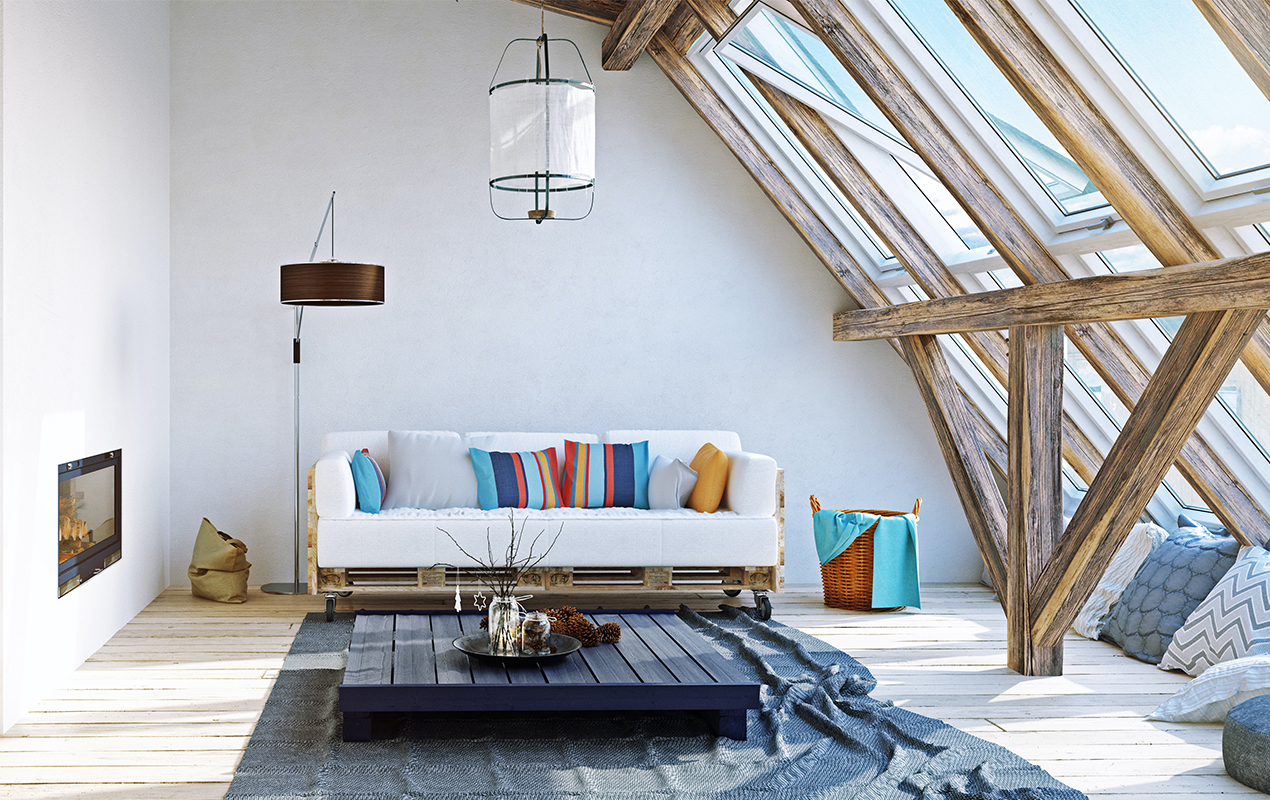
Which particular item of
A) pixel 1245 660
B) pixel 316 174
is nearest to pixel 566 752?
pixel 1245 660

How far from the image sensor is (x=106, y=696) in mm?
3625

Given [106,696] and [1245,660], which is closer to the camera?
[1245,660]

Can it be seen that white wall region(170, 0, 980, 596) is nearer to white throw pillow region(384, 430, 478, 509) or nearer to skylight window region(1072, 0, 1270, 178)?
white throw pillow region(384, 430, 478, 509)

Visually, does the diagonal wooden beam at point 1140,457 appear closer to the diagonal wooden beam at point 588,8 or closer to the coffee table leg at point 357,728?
the coffee table leg at point 357,728

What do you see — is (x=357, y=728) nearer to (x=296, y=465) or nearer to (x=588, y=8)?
(x=296, y=465)

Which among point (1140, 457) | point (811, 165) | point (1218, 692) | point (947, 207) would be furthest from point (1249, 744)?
point (811, 165)

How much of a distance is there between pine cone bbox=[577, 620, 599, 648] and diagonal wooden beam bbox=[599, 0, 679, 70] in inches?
105

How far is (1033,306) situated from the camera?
3846 mm

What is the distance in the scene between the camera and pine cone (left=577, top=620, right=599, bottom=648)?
348 centimetres

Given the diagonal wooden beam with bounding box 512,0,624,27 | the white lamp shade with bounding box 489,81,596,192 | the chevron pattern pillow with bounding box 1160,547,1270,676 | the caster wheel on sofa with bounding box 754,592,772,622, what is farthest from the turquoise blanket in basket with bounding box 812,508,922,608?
the diagonal wooden beam with bounding box 512,0,624,27

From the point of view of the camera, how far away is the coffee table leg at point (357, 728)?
311 cm

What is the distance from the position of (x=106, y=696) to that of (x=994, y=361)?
12.2ft

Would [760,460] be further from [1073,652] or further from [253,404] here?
[253,404]

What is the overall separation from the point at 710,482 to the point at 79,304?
2.70 meters
